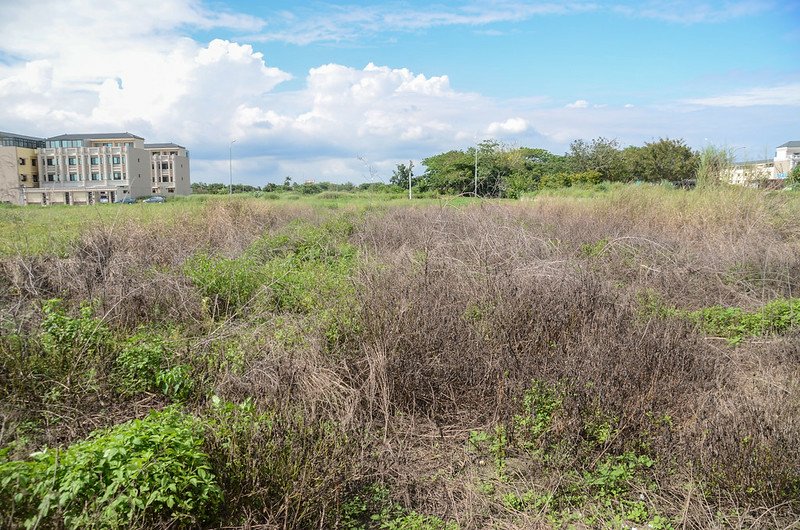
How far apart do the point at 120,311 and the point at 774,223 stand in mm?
11779

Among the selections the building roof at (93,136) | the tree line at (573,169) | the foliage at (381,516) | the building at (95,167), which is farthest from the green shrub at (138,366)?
the building roof at (93,136)

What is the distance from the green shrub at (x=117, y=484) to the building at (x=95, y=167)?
214ft

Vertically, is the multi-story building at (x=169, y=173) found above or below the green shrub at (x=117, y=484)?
above

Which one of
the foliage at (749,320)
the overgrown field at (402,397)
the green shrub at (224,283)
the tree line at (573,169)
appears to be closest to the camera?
the overgrown field at (402,397)

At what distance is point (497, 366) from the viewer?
4.05 metres

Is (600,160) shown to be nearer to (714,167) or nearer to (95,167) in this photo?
(714,167)

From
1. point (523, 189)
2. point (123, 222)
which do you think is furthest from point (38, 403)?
point (523, 189)

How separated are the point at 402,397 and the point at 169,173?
85.6m

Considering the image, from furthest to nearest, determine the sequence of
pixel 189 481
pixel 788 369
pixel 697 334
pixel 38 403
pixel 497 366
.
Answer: pixel 697 334
pixel 788 369
pixel 497 366
pixel 38 403
pixel 189 481

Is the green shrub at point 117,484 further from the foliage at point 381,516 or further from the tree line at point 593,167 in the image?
the tree line at point 593,167

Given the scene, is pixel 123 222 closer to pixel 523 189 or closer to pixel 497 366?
pixel 497 366

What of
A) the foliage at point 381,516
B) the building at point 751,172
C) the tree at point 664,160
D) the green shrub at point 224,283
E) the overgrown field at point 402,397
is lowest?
the foliage at point 381,516

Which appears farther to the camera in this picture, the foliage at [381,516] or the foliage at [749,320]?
the foliage at [749,320]

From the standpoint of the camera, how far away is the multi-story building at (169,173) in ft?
260
